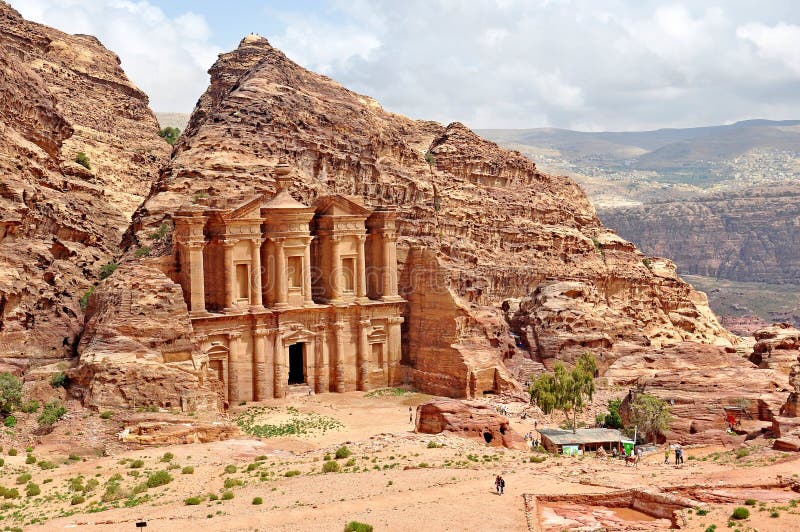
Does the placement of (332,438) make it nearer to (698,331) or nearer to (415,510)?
(415,510)

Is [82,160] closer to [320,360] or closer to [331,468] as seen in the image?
[320,360]

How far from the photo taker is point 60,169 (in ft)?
205

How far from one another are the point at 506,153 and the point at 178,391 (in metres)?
41.7

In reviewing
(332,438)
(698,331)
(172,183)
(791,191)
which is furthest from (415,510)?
(791,191)

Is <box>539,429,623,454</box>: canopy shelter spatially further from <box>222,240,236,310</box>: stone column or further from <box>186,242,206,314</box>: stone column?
<box>186,242,206,314</box>: stone column

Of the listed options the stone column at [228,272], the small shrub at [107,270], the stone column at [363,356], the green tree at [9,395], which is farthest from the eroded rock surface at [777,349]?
the green tree at [9,395]

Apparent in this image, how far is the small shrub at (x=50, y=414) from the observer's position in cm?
3944

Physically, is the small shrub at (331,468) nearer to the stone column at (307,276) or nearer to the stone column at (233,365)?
the stone column at (233,365)

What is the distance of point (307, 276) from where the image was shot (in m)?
55.7

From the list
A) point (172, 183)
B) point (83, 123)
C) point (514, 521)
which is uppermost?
point (83, 123)

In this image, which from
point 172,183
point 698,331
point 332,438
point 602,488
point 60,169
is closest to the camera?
point 602,488

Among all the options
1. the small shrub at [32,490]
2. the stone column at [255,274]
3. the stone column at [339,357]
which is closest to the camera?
the small shrub at [32,490]

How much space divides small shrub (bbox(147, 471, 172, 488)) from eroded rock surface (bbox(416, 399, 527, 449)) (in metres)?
14.0

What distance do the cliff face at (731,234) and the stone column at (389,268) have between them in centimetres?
13689
